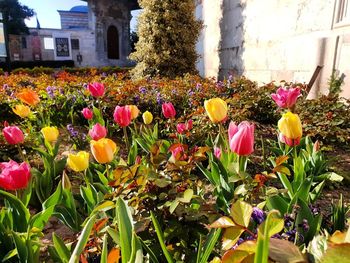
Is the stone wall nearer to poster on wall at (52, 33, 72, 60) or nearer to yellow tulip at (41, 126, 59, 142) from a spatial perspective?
poster on wall at (52, 33, 72, 60)

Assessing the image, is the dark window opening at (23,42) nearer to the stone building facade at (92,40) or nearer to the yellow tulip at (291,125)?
the stone building facade at (92,40)

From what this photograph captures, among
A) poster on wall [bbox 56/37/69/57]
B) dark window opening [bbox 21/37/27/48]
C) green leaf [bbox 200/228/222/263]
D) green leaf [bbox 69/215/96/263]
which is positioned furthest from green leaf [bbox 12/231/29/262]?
dark window opening [bbox 21/37/27/48]

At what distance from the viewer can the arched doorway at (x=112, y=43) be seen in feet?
64.6

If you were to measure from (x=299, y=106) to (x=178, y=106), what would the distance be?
147 centimetres

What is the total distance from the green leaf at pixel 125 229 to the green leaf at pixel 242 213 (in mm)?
344

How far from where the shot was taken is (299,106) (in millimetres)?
3342

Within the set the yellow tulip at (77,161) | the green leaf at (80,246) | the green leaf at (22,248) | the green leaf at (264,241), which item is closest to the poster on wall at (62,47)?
the yellow tulip at (77,161)

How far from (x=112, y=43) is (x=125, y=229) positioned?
2049 cm

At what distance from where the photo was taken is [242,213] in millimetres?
623

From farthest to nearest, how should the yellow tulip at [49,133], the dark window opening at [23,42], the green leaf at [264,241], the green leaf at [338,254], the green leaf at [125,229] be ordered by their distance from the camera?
1. the dark window opening at [23,42]
2. the yellow tulip at [49,133]
3. the green leaf at [125,229]
4. the green leaf at [264,241]
5. the green leaf at [338,254]

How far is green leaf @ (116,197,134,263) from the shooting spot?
82 centimetres

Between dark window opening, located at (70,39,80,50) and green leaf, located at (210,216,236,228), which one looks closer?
green leaf, located at (210,216,236,228)

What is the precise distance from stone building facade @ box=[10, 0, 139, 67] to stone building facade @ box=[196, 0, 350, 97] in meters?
12.0

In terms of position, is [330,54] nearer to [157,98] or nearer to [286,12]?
[286,12]
